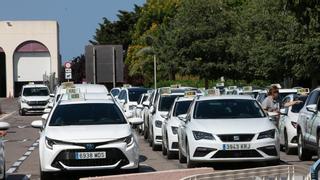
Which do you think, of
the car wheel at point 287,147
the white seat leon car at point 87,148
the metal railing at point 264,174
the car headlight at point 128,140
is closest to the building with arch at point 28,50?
the car wheel at point 287,147

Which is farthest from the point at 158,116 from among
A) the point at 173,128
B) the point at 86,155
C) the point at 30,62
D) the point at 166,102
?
the point at 30,62

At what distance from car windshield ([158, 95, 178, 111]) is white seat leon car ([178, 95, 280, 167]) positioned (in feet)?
22.4

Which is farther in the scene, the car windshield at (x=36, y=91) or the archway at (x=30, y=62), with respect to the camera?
the archway at (x=30, y=62)

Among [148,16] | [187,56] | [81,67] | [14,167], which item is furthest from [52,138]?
[81,67]

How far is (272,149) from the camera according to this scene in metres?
16.1

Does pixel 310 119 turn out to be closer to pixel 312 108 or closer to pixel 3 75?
pixel 312 108

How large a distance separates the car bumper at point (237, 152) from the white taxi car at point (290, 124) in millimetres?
4172

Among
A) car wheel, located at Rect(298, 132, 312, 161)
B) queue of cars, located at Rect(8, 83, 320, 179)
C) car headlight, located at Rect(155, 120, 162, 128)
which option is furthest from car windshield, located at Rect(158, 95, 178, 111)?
car wheel, located at Rect(298, 132, 312, 161)

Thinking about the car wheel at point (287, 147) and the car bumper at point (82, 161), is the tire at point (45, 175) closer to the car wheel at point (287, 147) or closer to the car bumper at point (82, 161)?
the car bumper at point (82, 161)

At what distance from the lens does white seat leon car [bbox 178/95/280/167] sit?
15.8 m

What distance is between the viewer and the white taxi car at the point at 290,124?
20219 millimetres

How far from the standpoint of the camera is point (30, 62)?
313 ft

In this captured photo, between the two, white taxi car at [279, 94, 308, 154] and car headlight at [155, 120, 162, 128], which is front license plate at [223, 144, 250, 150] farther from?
car headlight at [155, 120, 162, 128]

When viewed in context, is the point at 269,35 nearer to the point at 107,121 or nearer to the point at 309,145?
the point at 309,145
